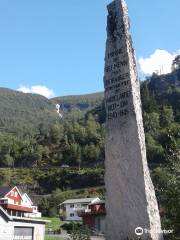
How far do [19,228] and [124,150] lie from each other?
2182 centimetres

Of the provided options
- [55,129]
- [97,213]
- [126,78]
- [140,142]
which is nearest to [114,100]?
[126,78]

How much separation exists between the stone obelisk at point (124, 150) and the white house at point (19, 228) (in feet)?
62.3

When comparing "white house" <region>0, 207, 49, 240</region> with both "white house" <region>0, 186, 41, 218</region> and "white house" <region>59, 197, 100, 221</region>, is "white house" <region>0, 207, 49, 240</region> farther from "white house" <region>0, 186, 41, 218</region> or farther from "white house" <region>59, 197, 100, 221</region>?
"white house" <region>59, 197, 100, 221</region>

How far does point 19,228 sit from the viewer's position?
→ 3250 centimetres

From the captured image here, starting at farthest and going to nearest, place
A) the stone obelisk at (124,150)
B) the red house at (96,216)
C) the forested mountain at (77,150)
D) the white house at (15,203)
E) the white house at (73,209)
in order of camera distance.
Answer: the forested mountain at (77,150) < the white house at (73,209) < the red house at (96,216) < the white house at (15,203) < the stone obelisk at (124,150)

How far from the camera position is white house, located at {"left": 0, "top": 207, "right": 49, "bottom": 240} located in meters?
30.4

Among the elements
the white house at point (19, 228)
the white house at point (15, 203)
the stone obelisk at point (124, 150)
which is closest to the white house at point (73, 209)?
the white house at point (15, 203)

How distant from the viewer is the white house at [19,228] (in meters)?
30.4

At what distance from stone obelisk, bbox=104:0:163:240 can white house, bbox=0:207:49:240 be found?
19.0 m

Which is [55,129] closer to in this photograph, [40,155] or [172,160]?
[40,155]

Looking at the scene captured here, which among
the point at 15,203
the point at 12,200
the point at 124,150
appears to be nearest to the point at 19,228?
the point at 124,150

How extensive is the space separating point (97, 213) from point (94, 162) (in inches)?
3071

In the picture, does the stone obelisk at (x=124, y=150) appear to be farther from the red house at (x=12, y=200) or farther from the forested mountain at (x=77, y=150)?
the forested mountain at (x=77, y=150)

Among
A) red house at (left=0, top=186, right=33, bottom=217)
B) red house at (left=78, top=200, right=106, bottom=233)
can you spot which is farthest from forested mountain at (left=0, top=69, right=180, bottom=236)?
red house at (left=78, top=200, right=106, bottom=233)
